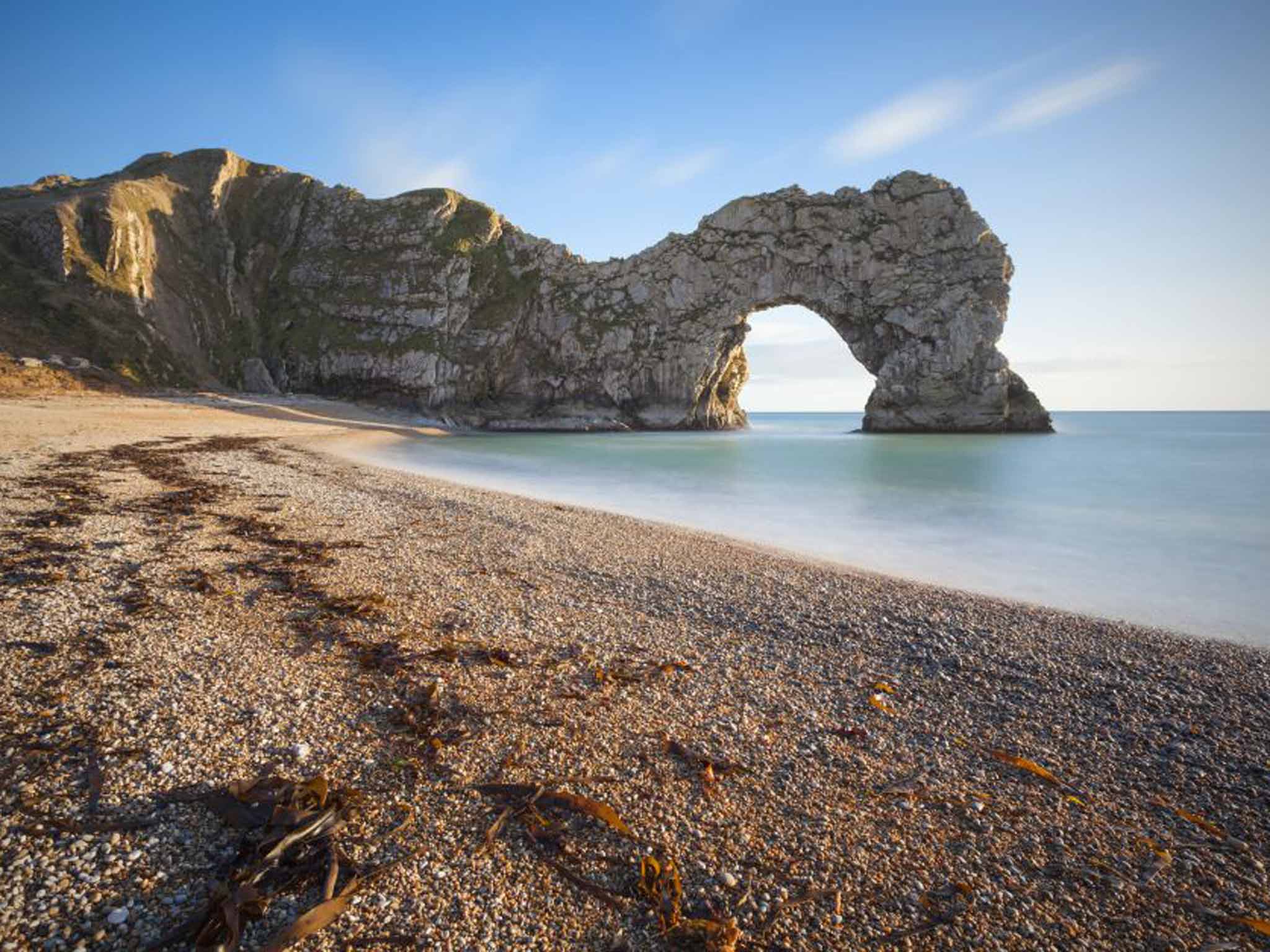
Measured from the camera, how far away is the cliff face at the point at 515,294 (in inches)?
2282

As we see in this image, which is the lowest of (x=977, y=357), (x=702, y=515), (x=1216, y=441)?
(x=702, y=515)

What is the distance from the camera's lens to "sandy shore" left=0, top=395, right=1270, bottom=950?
9.12 ft

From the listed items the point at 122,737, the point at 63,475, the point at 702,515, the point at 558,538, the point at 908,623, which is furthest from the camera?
the point at 702,515

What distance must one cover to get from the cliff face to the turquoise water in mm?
21661

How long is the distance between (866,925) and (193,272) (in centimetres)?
8530

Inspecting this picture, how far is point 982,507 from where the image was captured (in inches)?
748

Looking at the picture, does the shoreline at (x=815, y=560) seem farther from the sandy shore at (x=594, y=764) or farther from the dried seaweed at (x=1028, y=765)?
the dried seaweed at (x=1028, y=765)

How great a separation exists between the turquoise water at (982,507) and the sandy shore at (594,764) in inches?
133

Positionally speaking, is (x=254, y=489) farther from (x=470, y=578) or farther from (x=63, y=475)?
(x=470, y=578)

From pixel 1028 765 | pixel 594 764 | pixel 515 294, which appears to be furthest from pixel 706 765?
pixel 515 294

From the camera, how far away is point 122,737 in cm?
373

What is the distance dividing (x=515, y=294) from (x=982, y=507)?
61.5 meters

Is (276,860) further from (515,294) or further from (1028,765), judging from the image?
(515,294)

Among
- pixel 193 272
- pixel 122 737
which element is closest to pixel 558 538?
pixel 122 737
